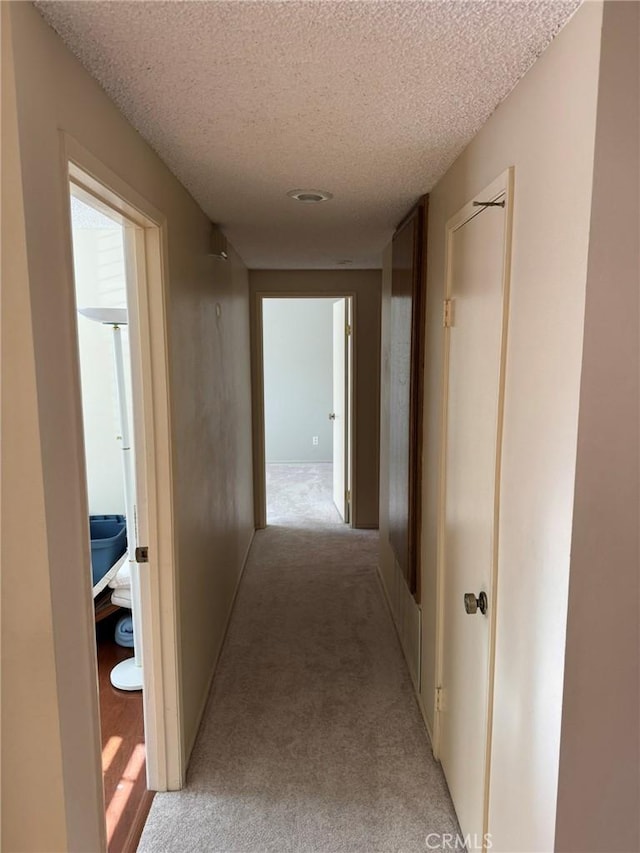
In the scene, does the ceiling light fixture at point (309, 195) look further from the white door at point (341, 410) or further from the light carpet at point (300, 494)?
the light carpet at point (300, 494)

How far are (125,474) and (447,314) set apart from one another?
156 centimetres

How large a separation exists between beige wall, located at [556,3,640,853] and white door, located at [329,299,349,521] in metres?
4.02

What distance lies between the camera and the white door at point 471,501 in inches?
60.0

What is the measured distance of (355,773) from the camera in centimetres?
214

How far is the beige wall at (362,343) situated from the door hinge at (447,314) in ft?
9.31

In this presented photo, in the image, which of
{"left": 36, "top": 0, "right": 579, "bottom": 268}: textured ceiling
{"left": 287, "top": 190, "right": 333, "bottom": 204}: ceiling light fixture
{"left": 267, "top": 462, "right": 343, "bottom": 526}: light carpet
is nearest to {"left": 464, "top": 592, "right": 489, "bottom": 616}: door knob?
{"left": 36, "top": 0, "right": 579, "bottom": 268}: textured ceiling

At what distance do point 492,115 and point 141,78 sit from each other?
887 mm

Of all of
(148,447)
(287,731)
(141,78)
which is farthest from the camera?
(287,731)

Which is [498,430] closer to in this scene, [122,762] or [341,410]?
[122,762]

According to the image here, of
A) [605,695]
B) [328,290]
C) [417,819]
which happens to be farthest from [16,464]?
[328,290]

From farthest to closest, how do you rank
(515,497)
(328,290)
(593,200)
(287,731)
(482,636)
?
(328,290), (287,731), (482,636), (515,497), (593,200)

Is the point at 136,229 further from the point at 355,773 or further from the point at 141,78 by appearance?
the point at 355,773

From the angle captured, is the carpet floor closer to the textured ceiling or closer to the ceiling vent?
the ceiling vent

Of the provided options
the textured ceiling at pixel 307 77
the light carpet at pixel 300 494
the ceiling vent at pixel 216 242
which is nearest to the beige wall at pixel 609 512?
the textured ceiling at pixel 307 77
